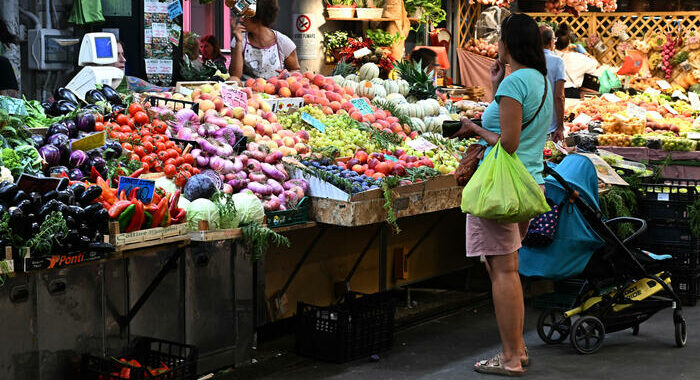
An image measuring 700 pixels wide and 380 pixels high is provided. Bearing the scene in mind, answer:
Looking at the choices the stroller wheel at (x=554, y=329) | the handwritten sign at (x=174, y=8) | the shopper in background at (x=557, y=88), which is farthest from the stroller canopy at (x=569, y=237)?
the handwritten sign at (x=174, y=8)

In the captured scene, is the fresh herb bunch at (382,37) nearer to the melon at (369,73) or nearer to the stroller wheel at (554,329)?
the melon at (369,73)

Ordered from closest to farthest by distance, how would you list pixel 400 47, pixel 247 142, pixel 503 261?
pixel 503 261, pixel 247 142, pixel 400 47

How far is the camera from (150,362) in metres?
4.64

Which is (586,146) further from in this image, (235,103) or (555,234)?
(235,103)

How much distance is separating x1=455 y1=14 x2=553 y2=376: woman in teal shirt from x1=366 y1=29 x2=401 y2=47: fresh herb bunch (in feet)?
20.8

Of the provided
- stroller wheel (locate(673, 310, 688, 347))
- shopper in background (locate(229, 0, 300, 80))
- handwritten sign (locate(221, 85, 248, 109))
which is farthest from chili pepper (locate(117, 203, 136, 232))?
shopper in background (locate(229, 0, 300, 80))

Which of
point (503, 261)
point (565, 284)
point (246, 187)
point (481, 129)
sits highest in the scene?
point (481, 129)

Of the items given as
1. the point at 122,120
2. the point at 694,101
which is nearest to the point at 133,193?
the point at 122,120

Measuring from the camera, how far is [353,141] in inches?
258

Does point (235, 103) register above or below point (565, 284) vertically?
above

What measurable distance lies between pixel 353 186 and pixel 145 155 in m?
1.19

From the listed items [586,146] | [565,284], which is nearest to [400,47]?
[586,146]

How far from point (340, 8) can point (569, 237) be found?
6013 mm

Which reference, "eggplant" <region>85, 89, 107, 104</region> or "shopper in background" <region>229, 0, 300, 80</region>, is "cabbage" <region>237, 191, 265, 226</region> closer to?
"eggplant" <region>85, 89, 107, 104</region>
